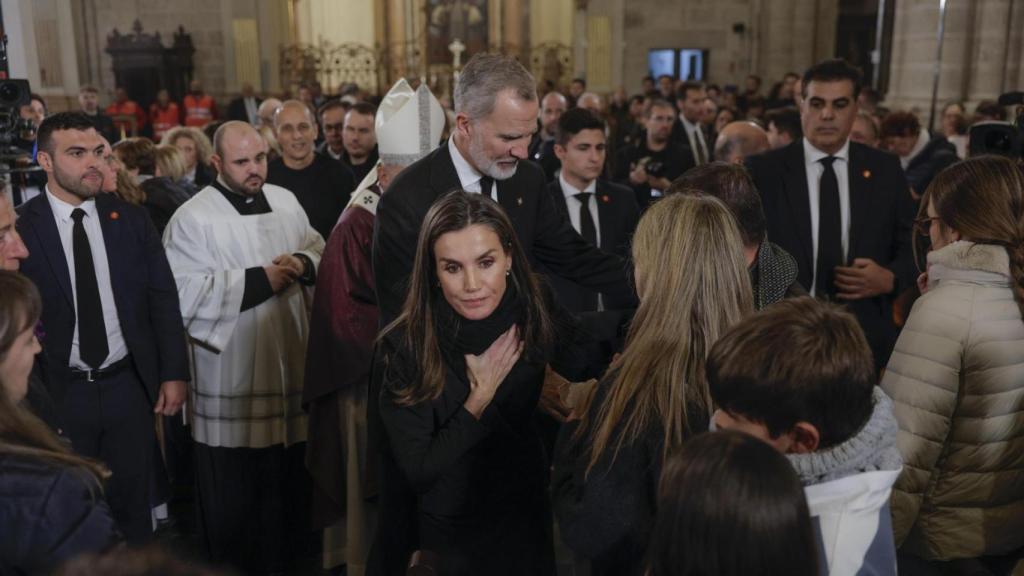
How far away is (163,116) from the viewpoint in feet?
46.8

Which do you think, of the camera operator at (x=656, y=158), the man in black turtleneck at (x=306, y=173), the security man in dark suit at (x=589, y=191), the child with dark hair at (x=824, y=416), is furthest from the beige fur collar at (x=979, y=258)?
the camera operator at (x=656, y=158)

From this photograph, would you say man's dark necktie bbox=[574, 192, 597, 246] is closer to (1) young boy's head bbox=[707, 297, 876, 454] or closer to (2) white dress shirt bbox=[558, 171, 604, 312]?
(2) white dress shirt bbox=[558, 171, 604, 312]

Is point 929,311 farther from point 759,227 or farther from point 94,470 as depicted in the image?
point 94,470

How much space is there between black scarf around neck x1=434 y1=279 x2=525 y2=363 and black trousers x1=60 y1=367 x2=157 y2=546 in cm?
155

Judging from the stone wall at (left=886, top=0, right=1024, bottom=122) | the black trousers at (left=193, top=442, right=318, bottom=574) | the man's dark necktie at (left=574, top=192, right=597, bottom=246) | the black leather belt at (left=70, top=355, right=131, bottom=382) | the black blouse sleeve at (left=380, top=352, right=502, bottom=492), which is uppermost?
the stone wall at (left=886, top=0, right=1024, bottom=122)

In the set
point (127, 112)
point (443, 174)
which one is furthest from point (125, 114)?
point (443, 174)

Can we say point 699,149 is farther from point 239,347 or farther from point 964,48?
point 239,347

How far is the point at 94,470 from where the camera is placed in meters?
1.77

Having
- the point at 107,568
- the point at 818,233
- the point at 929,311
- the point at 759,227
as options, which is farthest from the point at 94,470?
the point at 818,233

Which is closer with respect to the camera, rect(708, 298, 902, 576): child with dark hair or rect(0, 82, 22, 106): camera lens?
rect(708, 298, 902, 576): child with dark hair

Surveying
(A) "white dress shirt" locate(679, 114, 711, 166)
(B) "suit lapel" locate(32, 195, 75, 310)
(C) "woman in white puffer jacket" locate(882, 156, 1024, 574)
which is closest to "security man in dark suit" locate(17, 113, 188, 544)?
(B) "suit lapel" locate(32, 195, 75, 310)

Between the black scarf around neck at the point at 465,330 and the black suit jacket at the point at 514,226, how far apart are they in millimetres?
411

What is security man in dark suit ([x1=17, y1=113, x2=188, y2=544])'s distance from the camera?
315 centimetres

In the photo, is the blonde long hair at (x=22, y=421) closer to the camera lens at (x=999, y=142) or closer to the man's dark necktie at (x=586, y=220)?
the man's dark necktie at (x=586, y=220)
